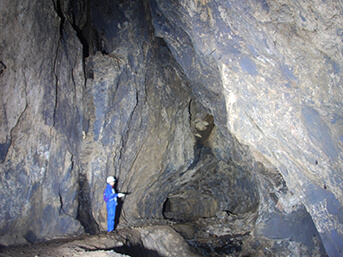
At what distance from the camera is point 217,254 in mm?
5785

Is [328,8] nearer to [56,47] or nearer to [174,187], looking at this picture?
[56,47]

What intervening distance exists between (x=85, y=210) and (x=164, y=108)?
147 inches

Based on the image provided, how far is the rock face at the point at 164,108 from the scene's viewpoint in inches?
132

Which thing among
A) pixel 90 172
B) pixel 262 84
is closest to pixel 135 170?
pixel 90 172

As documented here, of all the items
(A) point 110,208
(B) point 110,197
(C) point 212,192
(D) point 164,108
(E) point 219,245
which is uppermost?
(D) point 164,108

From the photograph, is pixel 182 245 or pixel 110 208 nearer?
pixel 110 208

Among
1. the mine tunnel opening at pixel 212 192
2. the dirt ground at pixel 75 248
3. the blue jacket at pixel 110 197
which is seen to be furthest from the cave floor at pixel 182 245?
the mine tunnel opening at pixel 212 192

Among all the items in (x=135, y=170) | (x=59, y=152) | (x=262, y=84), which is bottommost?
(x=135, y=170)

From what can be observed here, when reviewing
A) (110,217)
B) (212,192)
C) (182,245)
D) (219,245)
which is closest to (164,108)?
(110,217)

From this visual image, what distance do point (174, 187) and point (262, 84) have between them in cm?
643

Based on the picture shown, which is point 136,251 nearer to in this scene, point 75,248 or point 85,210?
point 75,248

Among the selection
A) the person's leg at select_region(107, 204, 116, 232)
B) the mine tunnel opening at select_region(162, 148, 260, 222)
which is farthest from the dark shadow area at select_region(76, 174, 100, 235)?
the mine tunnel opening at select_region(162, 148, 260, 222)

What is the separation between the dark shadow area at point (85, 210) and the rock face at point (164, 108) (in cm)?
3

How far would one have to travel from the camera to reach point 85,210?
18.3 feet
